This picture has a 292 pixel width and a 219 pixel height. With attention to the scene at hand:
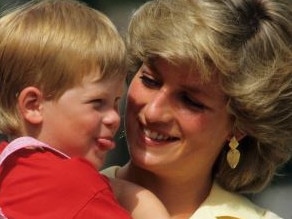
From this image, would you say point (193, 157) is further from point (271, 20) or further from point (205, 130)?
point (271, 20)

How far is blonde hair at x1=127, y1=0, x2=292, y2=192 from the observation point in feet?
7.75

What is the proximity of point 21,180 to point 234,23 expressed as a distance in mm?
885

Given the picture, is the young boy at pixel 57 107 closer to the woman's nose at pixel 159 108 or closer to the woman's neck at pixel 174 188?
the woman's nose at pixel 159 108

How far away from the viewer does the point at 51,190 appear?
6.07 ft

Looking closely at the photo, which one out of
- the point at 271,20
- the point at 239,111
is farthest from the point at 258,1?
the point at 239,111

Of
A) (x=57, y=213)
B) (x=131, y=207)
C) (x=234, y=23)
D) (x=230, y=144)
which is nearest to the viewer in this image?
(x=57, y=213)

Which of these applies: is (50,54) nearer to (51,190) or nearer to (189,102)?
(51,190)

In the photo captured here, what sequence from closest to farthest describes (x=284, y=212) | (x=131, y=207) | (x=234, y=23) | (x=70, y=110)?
(x=70, y=110) < (x=131, y=207) < (x=234, y=23) < (x=284, y=212)

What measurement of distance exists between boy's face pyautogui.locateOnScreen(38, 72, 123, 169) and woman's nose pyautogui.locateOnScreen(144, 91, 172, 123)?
0.31 metres

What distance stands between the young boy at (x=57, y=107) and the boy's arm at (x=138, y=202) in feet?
0.48

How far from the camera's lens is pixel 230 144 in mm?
2590

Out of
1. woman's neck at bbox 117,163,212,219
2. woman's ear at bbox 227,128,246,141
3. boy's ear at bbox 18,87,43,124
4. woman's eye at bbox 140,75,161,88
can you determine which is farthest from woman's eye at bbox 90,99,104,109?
woman's ear at bbox 227,128,246,141

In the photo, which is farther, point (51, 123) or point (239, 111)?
point (239, 111)

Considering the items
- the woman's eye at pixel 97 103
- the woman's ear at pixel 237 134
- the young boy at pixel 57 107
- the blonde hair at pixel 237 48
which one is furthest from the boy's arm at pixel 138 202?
the woman's ear at pixel 237 134
